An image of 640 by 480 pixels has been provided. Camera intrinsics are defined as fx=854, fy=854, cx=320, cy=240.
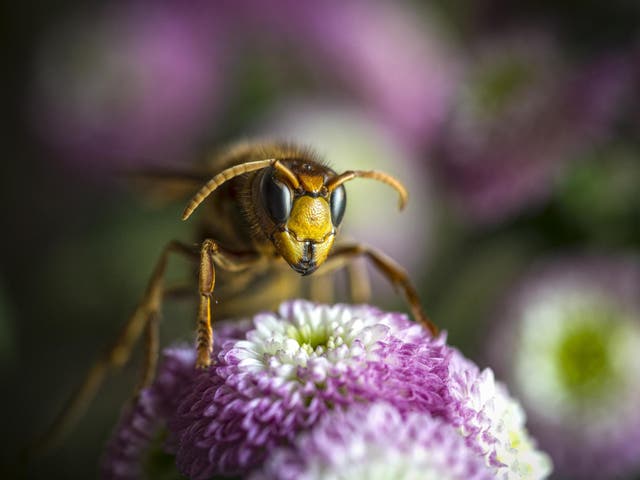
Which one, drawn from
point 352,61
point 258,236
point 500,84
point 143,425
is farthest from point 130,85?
point 143,425

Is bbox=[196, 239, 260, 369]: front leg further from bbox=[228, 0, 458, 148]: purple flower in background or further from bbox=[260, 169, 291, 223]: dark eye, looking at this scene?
bbox=[228, 0, 458, 148]: purple flower in background

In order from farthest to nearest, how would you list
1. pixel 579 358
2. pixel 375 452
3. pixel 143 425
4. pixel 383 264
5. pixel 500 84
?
pixel 500 84 < pixel 579 358 < pixel 383 264 < pixel 143 425 < pixel 375 452

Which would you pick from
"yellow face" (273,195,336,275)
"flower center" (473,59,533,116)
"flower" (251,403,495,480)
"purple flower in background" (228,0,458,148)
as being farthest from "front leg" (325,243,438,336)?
"purple flower in background" (228,0,458,148)

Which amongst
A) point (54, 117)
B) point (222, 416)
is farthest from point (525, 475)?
point (54, 117)

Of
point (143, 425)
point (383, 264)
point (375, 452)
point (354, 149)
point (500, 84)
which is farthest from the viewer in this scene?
point (354, 149)

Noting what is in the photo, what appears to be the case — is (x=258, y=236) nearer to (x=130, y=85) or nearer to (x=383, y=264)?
(x=383, y=264)

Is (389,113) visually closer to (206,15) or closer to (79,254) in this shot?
(206,15)
